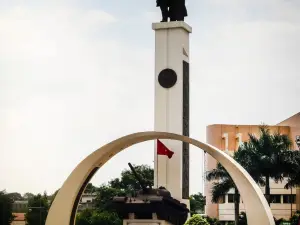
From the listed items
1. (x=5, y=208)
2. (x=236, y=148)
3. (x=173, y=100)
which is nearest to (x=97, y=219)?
(x=236, y=148)

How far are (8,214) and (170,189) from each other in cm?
1619

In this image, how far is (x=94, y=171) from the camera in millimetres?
19172

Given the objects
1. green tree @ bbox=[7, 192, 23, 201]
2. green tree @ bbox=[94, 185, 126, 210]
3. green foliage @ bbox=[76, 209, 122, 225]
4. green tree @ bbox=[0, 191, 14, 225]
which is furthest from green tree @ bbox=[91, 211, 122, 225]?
green tree @ bbox=[0, 191, 14, 225]

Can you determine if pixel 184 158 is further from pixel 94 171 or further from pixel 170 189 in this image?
pixel 94 171

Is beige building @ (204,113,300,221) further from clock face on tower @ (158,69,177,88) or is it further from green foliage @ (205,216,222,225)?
clock face on tower @ (158,69,177,88)

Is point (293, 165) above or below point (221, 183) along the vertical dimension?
above

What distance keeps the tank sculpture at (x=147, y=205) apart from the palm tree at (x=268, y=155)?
31.1ft

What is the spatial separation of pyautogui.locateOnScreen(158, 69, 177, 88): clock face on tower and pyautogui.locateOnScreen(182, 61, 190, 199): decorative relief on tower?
18.7 inches

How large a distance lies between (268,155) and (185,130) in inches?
291

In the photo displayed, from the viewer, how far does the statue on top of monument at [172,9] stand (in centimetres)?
2748

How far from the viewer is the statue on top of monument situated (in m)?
27.5

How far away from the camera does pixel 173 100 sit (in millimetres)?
26703

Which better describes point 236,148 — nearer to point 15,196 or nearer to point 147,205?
point 15,196

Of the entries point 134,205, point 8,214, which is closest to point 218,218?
point 8,214
